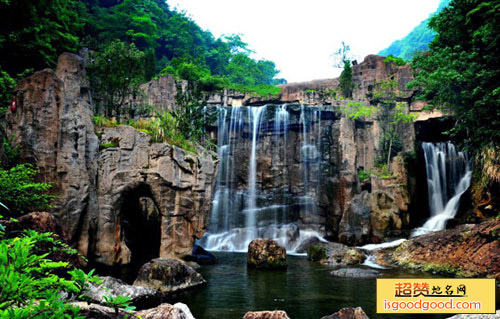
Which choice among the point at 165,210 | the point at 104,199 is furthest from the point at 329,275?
the point at 104,199

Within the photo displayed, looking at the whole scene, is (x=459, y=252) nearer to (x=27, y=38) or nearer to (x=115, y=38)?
(x=27, y=38)

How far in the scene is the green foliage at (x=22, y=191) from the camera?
28.5 feet

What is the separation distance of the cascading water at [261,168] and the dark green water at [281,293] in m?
11.4

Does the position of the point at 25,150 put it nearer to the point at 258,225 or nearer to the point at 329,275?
the point at 329,275

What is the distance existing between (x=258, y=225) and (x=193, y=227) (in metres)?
11.7

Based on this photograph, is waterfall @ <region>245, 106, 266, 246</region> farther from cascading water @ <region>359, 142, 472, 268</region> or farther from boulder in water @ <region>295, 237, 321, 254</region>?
cascading water @ <region>359, 142, 472, 268</region>

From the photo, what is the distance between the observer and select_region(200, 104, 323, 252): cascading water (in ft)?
82.1

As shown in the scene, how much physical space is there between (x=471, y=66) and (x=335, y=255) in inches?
383

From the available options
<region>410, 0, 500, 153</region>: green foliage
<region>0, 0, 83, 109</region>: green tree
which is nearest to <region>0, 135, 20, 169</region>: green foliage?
<region>0, 0, 83, 109</region>: green tree

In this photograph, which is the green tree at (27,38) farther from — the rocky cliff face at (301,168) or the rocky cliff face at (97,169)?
the rocky cliff face at (301,168)

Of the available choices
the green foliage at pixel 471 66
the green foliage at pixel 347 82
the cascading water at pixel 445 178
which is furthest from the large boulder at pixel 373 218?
the green foliage at pixel 347 82

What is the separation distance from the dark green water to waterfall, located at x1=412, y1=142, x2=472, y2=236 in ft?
36.9

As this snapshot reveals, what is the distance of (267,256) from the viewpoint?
13.5 m

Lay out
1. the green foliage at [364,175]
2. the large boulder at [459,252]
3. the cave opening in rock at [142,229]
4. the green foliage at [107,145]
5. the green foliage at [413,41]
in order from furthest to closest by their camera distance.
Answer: the green foliage at [413,41]
the green foliage at [364,175]
the cave opening in rock at [142,229]
the green foliage at [107,145]
the large boulder at [459,252]
